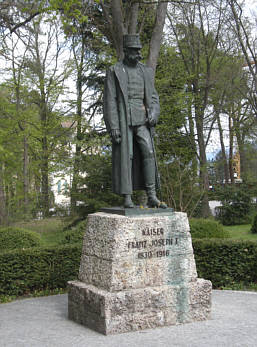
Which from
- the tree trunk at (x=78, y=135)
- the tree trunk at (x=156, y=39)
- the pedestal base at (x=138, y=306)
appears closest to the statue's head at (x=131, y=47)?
the pedestal base at (x=138, y=306)

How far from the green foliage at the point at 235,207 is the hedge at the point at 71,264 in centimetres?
1146

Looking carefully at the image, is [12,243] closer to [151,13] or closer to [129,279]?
[129,279]

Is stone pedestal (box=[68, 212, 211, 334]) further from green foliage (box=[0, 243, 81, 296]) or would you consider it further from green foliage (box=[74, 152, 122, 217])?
green foliage (box=[74, 152, 122, 217])

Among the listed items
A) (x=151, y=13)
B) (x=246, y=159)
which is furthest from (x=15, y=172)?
(x=246, y=159)

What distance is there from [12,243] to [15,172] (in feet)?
41.9

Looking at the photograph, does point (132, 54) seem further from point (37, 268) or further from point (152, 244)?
point (37, 268)

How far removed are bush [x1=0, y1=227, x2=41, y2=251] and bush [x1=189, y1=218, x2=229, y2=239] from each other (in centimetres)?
402

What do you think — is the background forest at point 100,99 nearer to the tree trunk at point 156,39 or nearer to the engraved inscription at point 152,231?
the tree trunk at point 156,39

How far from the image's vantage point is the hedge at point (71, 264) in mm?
8750

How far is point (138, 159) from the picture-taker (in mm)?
6828

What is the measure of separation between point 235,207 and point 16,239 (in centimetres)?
1219

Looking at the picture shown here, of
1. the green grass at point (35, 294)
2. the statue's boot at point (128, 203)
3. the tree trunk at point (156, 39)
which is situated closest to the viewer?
the statue's boot at point (128, 203)

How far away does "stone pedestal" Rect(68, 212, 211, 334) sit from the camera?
18.7ft

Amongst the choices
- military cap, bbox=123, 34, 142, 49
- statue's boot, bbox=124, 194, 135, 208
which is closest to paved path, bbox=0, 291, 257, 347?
statue's boot, bbox=124, 194, 135, 208
